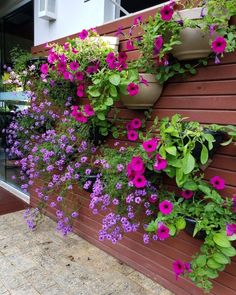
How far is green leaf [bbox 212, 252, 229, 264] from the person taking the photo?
4.91ft

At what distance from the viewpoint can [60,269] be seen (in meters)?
2.29

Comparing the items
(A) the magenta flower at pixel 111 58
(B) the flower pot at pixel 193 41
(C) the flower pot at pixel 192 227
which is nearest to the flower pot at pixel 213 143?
(C) the flower pot at pixel 192 227

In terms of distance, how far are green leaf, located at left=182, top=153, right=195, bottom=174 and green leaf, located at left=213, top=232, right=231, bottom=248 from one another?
38 centimetres

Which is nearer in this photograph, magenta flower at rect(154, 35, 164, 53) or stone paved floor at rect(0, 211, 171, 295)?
magenta flower at rect(154, 35, 164, 53)

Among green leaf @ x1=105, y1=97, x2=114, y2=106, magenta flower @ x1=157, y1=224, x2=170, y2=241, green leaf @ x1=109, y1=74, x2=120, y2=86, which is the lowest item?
magenta flower @ x1=157, y1=224, x2=170, y2=241

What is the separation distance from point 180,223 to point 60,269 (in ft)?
3.99

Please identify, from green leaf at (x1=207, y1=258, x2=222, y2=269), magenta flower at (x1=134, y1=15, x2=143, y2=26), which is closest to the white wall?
magenta flower at (x1=134, y1=15, x2=143, y2=26)

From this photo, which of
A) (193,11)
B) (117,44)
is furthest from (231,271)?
(117,44)

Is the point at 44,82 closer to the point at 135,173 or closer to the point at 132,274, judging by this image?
the point at 135,173

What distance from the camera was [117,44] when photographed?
225 cm

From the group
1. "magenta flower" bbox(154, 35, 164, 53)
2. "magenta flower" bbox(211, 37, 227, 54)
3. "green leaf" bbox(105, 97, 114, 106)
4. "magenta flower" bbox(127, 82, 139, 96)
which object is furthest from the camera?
"green leaf" bbox(105, 97, 114, 106)

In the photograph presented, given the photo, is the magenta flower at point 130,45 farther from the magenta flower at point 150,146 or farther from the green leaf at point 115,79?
the magenta flower at point 150,146

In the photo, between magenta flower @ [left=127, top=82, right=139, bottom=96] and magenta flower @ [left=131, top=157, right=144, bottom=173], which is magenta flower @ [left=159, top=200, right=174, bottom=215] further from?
magenta flower @ [left=127, top=82, right=139, bottom=96]

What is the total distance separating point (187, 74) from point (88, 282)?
170 centimetres
